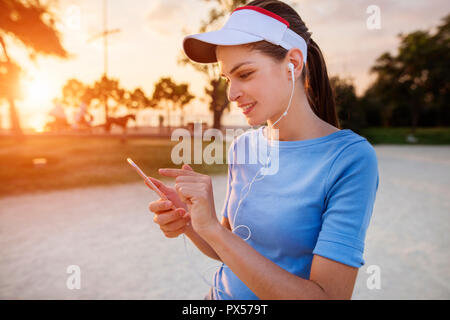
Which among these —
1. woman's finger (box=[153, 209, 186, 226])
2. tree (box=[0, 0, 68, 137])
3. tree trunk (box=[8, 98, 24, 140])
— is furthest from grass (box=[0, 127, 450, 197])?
woman's finger (box=[153, 209, 186, 226])

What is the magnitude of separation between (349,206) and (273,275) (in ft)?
1.20

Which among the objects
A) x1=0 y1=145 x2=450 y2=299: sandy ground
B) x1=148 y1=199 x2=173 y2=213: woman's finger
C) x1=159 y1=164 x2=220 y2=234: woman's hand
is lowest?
x1=0 y1=145 x2=450 y2=299: sandy ground

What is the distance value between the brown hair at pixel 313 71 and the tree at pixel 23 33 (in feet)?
48.2

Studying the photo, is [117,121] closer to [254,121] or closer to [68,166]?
[254,121]

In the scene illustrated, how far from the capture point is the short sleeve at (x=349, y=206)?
107 cm

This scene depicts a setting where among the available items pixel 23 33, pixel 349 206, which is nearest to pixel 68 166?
pixel 23 33

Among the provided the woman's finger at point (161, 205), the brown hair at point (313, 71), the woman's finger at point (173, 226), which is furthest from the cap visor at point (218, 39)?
the woman's finger at point (173, 226)

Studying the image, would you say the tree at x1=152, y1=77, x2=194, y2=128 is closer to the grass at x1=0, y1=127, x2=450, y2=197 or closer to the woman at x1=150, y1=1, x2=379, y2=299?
the grass at x1=0, y1=127, x2=450, y2=197

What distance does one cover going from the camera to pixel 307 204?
123 cm

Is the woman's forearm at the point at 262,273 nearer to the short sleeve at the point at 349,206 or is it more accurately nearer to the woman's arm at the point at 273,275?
the woman's arm at the point at 273,275

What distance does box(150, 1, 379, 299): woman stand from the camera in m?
1.06

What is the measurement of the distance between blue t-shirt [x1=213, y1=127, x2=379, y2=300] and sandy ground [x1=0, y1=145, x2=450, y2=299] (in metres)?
0.95
